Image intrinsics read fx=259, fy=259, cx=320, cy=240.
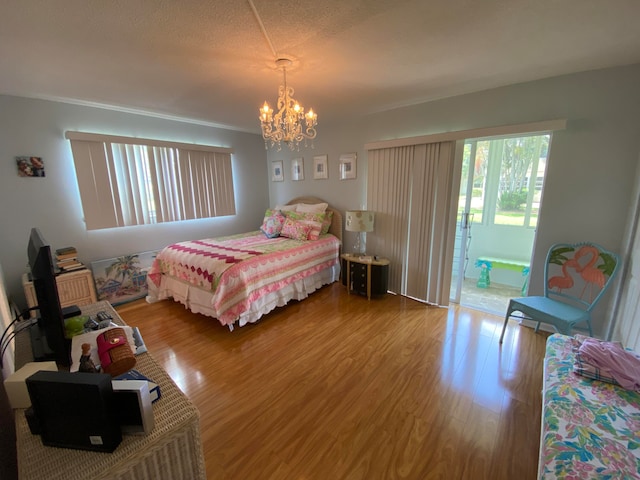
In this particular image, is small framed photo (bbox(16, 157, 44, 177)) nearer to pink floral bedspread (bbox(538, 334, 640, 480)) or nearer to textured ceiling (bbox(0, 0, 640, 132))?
textured ceiling (bbox(0, 0, 640, 132))

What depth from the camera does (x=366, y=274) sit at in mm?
3355

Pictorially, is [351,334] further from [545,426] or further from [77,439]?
[77,439]

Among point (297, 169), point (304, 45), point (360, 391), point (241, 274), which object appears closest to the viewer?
point (304, 45)

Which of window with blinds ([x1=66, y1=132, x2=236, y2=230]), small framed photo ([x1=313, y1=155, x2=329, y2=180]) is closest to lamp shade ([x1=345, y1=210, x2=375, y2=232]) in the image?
small framed photo ([x1=313, y1=155, x2=329, y2=180])

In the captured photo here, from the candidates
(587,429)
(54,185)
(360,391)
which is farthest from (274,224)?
(587,429)

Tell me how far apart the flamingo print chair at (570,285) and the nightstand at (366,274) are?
4.36 feet

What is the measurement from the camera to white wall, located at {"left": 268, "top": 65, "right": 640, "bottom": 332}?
81.2 inches

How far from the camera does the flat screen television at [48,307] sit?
3.34ft

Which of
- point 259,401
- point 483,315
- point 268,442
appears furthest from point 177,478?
point 483,315

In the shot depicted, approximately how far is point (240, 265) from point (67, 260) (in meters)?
1.97

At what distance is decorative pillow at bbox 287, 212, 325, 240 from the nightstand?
1.73ft

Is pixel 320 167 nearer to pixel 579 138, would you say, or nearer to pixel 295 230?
pixel 295 230

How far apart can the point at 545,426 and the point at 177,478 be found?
5.09 ft

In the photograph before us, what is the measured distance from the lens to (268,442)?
1507 millimetres
